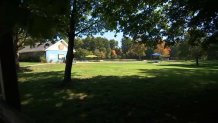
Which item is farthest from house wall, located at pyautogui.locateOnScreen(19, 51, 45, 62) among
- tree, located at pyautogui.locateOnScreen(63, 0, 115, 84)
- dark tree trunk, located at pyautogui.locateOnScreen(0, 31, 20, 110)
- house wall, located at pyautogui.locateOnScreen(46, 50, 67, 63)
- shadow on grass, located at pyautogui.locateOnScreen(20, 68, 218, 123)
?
dark tree trunk, located at pyautogui.locateOnScreen(0, 31, 20, 110)

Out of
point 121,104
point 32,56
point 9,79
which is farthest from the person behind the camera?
point 32,56

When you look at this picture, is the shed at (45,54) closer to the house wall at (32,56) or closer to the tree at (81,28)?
the house wall at (32,56)

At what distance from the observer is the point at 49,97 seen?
14070 millimetres

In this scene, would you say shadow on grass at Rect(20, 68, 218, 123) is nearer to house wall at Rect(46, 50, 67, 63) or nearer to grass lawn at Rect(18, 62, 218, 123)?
grass lawn at Rect(18, 62, 218, 123)

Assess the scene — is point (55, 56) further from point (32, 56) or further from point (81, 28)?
point (81, 28)

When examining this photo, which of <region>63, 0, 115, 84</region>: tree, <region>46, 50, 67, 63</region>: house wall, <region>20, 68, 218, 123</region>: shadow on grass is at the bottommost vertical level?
<region>20, 68, 218, 123</region>: shadow on grass

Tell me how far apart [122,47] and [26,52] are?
209 feet

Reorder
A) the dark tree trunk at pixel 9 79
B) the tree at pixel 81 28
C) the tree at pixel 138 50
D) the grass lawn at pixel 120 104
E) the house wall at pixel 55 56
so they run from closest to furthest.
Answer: the dark tree trunk at pixel 9 79, the grass lawn at pixel 120 104, the tree at pixel 81 28, the house wall at pixel 55 56, the tree at pixel 138 50

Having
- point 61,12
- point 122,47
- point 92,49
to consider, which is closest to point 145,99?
point 61,12

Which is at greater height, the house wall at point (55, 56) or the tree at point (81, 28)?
the tree at point (81, 28)

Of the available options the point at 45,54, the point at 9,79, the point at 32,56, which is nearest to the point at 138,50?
the point at 45,54

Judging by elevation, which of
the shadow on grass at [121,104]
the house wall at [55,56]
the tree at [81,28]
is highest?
the tree at [81,28]

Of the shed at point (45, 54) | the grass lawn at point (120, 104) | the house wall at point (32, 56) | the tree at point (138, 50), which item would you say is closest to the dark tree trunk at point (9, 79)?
the grass lawn at point (120, 104)

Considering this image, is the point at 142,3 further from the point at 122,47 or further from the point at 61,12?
the point at 122,47
